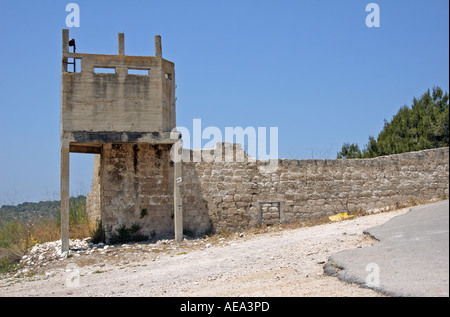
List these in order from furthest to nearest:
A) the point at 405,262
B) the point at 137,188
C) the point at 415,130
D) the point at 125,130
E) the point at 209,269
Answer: the point at 415,130, the point at 137,188, the point at 125,130, the point at 209,269, the point at 405,262

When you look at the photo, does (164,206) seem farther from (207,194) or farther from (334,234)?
(334,234)

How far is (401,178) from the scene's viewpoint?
16.6m

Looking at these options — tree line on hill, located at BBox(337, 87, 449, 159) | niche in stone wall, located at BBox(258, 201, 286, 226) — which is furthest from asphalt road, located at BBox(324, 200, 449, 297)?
tree line on hill, located at BBox(337, 87, 449, 159)

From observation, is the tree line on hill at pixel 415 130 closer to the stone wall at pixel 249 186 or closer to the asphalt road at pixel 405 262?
the stone wall at pixel 249 186

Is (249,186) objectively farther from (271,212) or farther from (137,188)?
(137,188)

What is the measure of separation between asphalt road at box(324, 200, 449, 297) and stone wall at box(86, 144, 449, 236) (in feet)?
23.2

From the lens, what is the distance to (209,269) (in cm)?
999

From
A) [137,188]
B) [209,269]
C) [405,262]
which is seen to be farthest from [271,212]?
[405,262]

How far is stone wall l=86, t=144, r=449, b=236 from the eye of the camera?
1534 cm

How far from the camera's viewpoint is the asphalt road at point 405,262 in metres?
6.12

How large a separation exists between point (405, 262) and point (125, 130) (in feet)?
30.3

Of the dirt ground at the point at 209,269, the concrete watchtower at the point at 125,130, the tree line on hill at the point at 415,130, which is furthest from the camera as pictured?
the tree line on hill at the point at 415,130

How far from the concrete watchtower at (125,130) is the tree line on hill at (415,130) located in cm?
1186

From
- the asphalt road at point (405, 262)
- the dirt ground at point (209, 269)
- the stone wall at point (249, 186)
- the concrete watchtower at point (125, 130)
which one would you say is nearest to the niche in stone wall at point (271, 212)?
the stone wall at point (249, 186)
